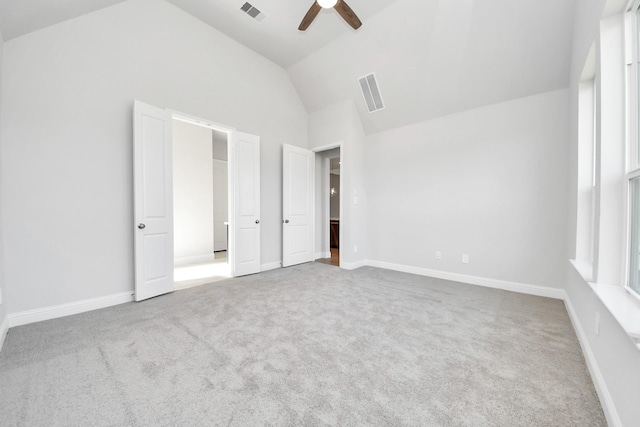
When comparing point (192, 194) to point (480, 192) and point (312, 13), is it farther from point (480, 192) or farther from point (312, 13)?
point (480, 192)

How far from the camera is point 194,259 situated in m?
5.49

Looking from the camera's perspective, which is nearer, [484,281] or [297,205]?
[484,281]

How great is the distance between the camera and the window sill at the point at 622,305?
3.52 ft

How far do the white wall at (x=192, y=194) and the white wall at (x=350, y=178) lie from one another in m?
2.78

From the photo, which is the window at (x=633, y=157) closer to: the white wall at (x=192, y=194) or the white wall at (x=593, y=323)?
the white wall at (x=593, y=323)

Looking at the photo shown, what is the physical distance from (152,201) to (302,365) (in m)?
2.69

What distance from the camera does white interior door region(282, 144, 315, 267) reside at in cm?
488

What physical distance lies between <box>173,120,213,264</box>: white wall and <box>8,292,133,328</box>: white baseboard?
7.47 feet

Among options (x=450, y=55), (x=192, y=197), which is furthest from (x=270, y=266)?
(x=450, y=55)

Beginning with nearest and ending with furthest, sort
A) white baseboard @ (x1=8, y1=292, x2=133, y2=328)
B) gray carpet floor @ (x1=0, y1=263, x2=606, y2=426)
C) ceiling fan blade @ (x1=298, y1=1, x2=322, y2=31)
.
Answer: gray carpet floor @ (x1=0, y1=263, x2=606, y2=426), white baseboard @ (x1=8, y1=292, x2=133, y2=328), ceiling fan blade @ (x1=298, y1=1, x2=322, y2=31)

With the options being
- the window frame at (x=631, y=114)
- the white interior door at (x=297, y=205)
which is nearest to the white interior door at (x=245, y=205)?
the white interior door at (x=297, y=205)

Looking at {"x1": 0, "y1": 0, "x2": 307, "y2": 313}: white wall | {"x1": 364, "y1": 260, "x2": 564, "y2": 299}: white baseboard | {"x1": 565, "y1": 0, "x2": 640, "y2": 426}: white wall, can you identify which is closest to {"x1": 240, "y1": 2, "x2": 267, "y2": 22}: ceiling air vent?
{"x1": 0, "y1": 0, "x2": 307, "y2": 313}: white wall

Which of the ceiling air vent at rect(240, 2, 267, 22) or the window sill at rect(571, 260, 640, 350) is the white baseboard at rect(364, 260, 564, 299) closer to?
the window sill at rect(571, 260, 640, 350)

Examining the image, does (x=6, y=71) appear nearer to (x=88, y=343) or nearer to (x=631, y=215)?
(x=88, y=343)
